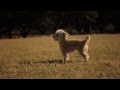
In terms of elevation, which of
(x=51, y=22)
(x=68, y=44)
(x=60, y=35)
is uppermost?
(x=51, y=22)

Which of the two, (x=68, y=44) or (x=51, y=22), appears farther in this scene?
(x=51, y=22)

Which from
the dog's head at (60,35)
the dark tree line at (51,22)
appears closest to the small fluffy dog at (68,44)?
the dog's head at (60,35)

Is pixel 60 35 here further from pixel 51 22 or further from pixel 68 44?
pixel 51 22

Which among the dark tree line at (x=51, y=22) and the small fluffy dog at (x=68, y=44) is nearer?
the small fluffy dog at (x=68, y=44)

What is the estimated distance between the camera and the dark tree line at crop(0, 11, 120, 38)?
74.1ft

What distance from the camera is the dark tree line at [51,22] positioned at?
22.6m

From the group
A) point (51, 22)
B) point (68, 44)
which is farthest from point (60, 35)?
point (51, 22)

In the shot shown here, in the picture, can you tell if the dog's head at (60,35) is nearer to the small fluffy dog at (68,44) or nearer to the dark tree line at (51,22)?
the small fluffy dog at (68,44)

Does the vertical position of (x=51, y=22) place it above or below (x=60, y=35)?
above

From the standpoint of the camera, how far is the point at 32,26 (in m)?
28.5

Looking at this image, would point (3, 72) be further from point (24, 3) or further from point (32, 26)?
point (32, 26)

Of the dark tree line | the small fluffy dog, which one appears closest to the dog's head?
the small fluffy dog

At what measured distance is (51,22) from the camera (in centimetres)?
2456
